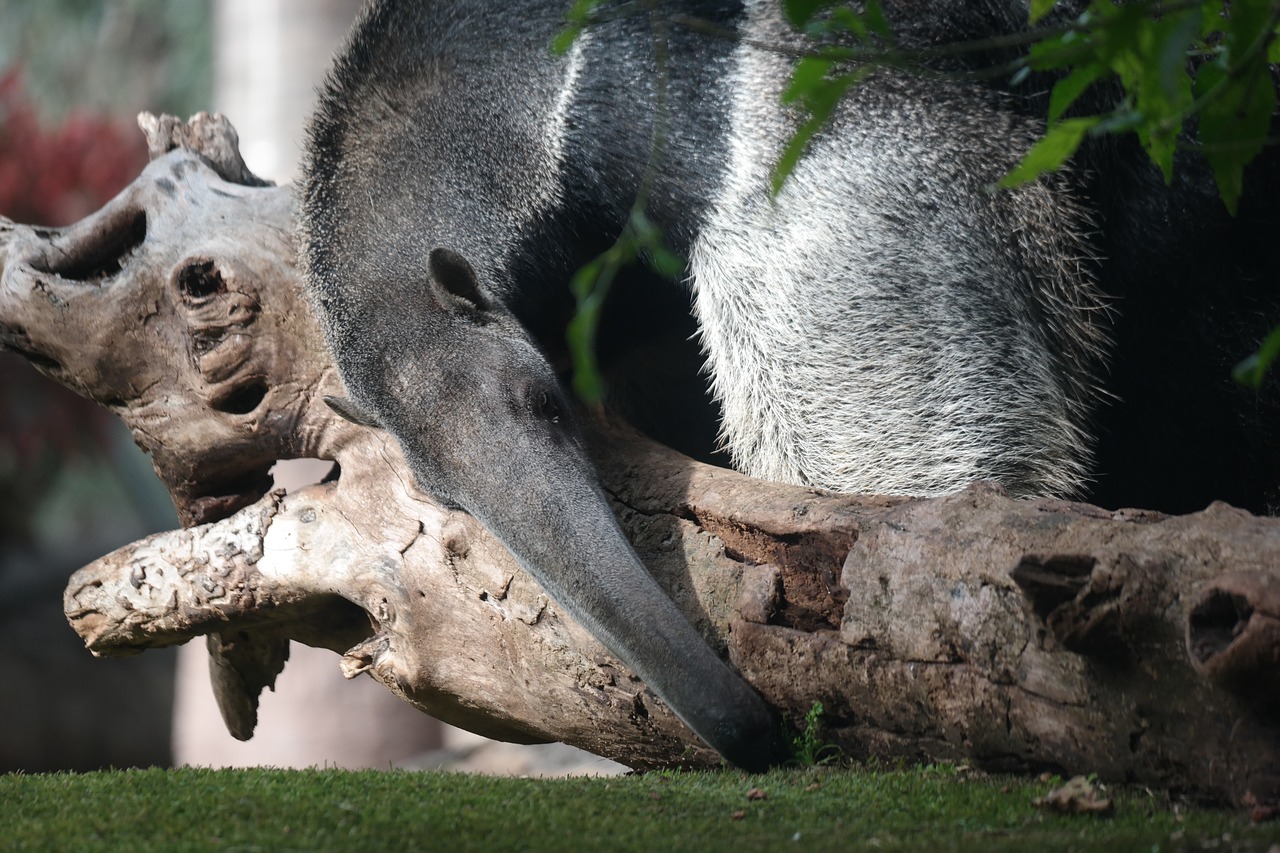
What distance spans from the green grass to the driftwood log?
16cm

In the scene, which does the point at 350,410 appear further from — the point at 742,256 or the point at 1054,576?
the point at 1054,576

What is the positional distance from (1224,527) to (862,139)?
1.48 m

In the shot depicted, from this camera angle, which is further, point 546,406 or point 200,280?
point 200,280

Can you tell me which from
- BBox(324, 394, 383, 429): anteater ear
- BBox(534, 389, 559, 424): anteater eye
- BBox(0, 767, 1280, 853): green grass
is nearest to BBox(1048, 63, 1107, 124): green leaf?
BBox(0, 767, 1280, 853): green grass

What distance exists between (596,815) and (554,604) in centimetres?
77

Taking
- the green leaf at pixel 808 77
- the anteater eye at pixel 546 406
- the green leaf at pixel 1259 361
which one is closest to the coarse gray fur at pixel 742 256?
the anteater eye at pixel 546 406

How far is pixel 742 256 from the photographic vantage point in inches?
120

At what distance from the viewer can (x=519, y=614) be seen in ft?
9.18

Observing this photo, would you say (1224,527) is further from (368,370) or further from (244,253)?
(244,253)

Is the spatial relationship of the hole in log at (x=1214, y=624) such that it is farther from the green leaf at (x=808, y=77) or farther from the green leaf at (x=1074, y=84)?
the green leaf at (x=808, y=77)

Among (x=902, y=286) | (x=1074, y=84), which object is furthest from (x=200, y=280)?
(x=1074, y=84)

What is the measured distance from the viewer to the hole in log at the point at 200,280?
342 centimetres

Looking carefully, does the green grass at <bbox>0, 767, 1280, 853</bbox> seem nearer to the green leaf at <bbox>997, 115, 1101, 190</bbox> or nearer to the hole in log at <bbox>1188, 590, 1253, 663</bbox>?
the hole in log at <bbox>1188, 590, 1253, 663</bbox>

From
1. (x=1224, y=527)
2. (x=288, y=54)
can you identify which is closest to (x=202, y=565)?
(x=1224, y=527)
